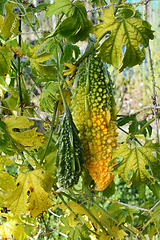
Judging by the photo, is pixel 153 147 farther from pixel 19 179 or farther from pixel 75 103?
pixel 19 179

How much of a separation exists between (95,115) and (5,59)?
347 millimetres

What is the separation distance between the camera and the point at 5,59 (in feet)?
2.36

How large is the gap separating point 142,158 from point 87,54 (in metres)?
0.38

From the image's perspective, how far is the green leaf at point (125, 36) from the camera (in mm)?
578

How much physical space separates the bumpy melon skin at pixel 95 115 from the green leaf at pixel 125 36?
0.35 feet

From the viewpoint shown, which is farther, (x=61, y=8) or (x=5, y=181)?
(x=5, y=181)

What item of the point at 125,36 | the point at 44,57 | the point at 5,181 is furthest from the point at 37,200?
the point at 125,36

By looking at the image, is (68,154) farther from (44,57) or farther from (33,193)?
(44,57)

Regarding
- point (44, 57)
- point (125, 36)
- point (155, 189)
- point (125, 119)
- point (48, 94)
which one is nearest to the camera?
point (125, 36)

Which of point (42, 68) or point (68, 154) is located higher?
point (42, 68)

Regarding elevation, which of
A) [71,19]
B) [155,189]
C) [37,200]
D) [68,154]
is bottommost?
[155,189]

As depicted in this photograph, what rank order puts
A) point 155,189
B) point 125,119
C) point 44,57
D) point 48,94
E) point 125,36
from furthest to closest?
point 125,119
point 155,189
point 48,94
point 44,57
point 125,36

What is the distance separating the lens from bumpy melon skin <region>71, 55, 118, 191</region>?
2.30 feet

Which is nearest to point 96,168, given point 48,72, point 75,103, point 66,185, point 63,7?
point 66,185
